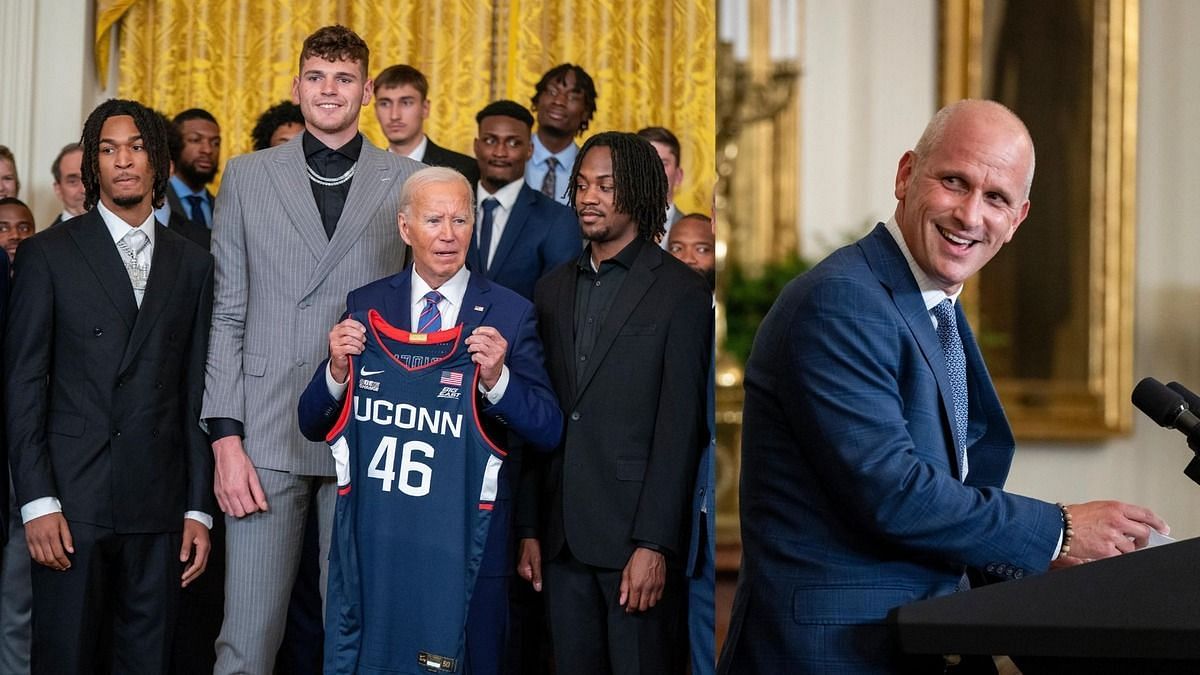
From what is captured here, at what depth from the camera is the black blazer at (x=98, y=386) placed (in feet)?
9.27

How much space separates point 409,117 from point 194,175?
1.76 ft

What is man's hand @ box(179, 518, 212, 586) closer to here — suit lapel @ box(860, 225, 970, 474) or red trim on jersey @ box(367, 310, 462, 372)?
red trim on jersey @ box(367, 310, 462, 372)

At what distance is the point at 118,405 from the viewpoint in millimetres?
2857

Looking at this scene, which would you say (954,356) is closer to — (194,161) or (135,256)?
(135,256)

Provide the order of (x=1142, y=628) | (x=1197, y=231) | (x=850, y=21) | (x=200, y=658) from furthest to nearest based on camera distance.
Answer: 1. (x=850, y=21)
2. (x=1197, y=231)
3. (x=200, y=658)
4. (x=1142, y=628)

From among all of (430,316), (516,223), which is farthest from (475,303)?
(516,223)

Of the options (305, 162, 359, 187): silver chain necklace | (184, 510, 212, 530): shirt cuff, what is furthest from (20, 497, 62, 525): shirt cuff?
(305, 162, 359, 187): silver chain necklace

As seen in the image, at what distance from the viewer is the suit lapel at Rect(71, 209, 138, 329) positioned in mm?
2879

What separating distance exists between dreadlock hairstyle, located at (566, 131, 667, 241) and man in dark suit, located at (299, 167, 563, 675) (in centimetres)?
34

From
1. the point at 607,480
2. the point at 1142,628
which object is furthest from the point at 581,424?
the point at 1142,628

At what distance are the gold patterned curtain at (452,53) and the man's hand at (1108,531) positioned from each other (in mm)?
1715

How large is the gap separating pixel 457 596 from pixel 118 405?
83 cm

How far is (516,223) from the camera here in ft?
10.6

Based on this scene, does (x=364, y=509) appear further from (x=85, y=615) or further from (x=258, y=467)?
(x=85, y=615)
